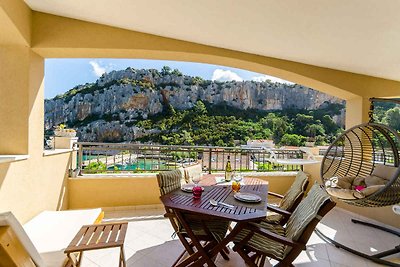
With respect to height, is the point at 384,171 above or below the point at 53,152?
below

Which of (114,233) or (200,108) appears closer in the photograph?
(114,233)

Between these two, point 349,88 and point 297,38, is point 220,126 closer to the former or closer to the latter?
point 349,88

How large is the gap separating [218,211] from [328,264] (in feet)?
5.02

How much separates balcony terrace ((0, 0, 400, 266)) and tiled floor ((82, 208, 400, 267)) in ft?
0.04

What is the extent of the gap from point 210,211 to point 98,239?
3.05 ft

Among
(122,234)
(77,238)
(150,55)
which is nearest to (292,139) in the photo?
(150,55)

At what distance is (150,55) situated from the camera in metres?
3.43

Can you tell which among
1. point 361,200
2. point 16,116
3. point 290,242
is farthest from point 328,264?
point 16,116

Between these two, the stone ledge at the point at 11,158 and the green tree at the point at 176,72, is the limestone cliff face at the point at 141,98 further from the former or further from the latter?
the stone ledge at the point at 11,158

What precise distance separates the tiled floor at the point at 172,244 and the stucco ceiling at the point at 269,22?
254cm

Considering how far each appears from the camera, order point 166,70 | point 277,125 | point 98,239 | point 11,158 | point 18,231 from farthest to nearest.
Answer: point 166,70, point 277,125, point 11,158, point 98,239, point 18,231

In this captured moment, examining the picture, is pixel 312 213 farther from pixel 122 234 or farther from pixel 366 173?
pixel 366 173

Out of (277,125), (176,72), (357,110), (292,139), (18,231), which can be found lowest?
(18,231)

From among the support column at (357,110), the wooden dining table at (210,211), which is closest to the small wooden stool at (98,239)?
the wooden dining table at (210,211)
